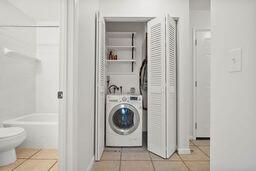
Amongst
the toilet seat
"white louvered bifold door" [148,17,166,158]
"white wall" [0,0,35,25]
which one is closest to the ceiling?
"white wall" [0,0,35,25]

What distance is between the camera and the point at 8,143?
2.15 m

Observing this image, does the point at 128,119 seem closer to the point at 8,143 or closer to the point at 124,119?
the point at 124,119

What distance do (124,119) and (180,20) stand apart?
1798 mm

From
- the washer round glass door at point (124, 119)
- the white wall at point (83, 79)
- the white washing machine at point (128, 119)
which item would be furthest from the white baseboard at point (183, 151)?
the white wall at point (83, 79)

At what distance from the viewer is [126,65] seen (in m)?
3.82

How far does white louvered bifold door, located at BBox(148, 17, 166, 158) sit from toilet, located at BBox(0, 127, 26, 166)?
1759mm

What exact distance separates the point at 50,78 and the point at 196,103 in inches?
112

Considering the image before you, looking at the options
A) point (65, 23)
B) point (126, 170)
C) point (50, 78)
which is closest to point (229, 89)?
point (65, 23)

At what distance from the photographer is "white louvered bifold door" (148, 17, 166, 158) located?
8.61ft

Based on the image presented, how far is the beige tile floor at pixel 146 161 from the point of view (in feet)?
7.64

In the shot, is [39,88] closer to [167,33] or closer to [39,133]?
[39,133]

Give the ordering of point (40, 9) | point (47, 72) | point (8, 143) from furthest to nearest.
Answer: point (47, 72) → point (40, 9) → point (8, 143)

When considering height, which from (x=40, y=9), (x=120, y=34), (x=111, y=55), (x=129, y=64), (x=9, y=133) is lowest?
(x=9, y=133)

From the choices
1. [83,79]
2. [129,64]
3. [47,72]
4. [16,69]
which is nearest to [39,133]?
[16,69]
